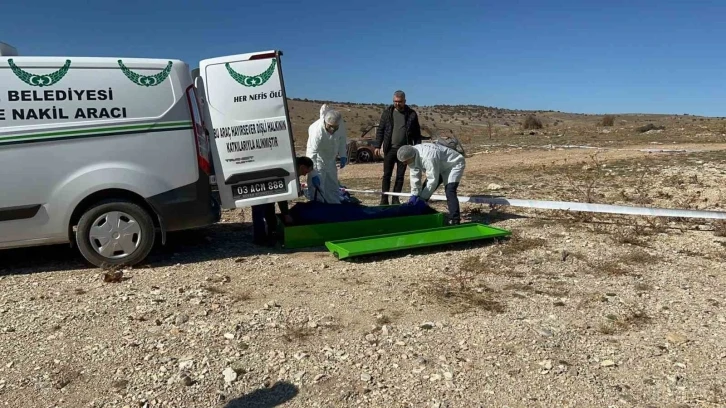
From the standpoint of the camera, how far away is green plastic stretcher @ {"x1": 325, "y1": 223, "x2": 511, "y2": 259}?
6098mm

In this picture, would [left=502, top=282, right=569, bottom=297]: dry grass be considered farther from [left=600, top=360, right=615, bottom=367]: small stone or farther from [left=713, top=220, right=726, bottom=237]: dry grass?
[left=713, top=220, right=726, bottom=237]: dry grass

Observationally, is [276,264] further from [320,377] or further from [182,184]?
[320,377]

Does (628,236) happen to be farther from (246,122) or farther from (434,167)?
(246,122)

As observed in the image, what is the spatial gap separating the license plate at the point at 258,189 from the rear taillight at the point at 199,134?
1.27 feet

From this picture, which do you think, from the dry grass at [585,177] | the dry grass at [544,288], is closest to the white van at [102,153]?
the dry grass at [544,288]

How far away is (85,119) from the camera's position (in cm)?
547

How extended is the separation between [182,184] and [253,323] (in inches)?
83.0

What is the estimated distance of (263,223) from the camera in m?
6.82

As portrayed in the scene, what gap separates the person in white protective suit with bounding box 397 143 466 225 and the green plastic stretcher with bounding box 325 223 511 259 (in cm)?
52

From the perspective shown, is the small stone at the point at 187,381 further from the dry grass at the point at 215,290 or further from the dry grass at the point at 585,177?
the dry grass at the point at 585,177

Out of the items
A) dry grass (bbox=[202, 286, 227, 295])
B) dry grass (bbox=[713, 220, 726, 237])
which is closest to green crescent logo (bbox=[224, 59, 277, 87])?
dry grass (bbox=[202, 286, 227, 295])

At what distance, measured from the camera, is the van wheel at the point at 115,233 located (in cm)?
561

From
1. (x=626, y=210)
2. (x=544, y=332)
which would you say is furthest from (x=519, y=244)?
(x=544, y=332)

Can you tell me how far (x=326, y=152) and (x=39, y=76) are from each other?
3423 millimetres
